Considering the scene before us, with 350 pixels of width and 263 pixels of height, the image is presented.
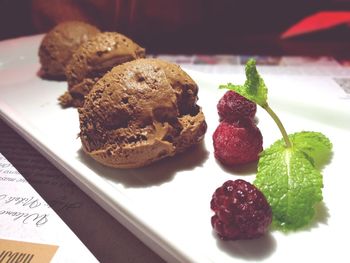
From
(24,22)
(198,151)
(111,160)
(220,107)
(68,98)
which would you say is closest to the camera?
(111,160)

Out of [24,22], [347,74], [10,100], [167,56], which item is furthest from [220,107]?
[24,22]

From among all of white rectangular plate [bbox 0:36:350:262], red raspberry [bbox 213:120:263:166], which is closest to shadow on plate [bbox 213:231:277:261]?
white rectangular plate [bbox 0:36:350:262]

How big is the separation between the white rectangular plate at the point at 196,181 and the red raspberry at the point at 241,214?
29 millimetres

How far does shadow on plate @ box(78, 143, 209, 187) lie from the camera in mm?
1141

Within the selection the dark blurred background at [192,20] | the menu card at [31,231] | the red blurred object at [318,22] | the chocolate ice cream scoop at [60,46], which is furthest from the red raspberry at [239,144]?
the red blurred object at [318,22]

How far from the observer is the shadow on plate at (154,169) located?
1.14m

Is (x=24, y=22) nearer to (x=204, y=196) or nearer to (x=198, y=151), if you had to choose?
(x=198, y=151)

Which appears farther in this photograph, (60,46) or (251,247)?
(60,46)

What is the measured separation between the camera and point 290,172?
101cm

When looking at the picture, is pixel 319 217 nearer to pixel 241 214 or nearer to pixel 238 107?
pixel 241 214

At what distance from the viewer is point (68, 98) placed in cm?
175

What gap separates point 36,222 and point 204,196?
49 cm

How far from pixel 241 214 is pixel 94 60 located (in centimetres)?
107

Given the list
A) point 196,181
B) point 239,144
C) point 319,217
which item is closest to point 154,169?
point 196,181
